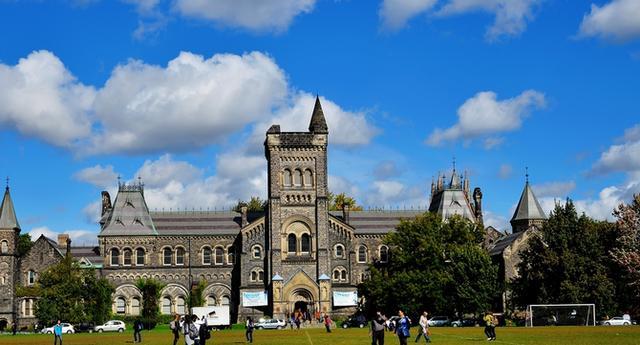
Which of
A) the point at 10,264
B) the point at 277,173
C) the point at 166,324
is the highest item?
the point at 277,173

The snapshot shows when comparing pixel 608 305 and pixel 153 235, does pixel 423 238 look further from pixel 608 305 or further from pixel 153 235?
pixel 153 235

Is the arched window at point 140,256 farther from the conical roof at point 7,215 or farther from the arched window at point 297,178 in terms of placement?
the arched window at point 297,178

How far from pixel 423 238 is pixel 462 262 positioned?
5615 millimetres

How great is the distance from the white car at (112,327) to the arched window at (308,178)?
957 inches

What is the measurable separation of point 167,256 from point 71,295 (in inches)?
615

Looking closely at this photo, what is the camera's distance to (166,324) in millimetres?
99562

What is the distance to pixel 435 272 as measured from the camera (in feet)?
288

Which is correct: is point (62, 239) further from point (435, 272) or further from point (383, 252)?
point (435, 272)


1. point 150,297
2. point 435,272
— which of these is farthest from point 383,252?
point 150,297

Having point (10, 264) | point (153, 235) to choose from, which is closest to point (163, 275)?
point (153, 235)

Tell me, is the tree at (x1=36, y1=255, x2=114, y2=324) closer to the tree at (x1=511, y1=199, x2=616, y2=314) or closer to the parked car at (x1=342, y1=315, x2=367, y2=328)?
the parked car at (x1=342, y1=315, x2=367, y2=328)

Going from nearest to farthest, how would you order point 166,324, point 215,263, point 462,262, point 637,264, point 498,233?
point 637,264 → point 462,262 → point 166,324 → point 215,263 → point 498,233

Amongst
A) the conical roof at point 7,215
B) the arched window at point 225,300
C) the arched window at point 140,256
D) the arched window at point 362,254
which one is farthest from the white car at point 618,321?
the conical roof at point 7,215

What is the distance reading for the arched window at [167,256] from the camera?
10631cm
